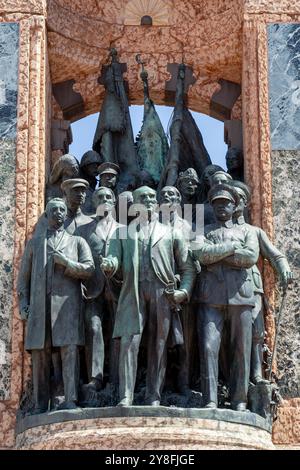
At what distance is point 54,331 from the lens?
43.2 feet

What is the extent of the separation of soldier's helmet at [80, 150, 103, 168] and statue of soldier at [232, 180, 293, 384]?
1.52 meters

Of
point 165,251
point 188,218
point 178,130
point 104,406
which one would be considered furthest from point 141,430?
point 178,130

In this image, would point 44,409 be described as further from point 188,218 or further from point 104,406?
point 188,218

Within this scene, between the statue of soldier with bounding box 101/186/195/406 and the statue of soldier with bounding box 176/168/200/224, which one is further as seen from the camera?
the statue of soldier with bounding box 176/168/200/224

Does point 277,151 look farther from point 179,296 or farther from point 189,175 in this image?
point 179,296

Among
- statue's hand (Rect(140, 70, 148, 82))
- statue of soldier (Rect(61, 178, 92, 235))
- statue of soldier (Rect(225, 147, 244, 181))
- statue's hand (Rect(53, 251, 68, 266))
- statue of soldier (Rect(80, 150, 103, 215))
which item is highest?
statue's hand (Rect(140, 70, 148, 82))

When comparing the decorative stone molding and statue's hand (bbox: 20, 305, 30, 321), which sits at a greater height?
the decorative stone molding

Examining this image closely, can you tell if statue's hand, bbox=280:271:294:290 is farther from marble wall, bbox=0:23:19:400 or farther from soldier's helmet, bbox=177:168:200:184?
marble wall, bbox=0:23:19:400

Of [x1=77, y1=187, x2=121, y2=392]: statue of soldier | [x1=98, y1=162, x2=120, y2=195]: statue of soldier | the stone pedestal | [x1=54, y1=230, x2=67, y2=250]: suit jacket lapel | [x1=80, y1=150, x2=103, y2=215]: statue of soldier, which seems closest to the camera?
the stone pedestal

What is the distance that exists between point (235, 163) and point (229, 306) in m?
2.21

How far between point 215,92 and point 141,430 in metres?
4.73

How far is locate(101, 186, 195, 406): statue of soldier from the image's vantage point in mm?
12891

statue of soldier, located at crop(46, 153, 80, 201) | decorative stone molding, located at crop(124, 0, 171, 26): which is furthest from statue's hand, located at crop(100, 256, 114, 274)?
decorative stone molding, located at crop(124, 0, 171, 26)

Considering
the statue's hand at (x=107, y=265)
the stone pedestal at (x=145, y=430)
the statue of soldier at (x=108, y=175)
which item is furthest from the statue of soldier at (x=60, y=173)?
the stone pedestal at (x=145, y=430)
